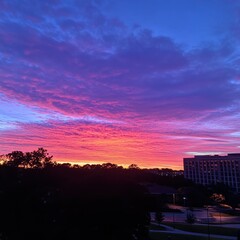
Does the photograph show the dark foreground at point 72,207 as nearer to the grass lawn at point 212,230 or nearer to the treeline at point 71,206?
the treeline at point 71,206

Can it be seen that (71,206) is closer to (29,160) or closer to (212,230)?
(29,160)

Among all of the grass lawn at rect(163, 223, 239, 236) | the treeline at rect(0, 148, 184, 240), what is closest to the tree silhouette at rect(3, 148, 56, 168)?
the treeline at rect(0, 148, 184, 240)

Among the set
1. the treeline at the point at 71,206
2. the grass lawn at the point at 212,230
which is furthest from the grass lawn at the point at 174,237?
the treeline at the point at 71,206

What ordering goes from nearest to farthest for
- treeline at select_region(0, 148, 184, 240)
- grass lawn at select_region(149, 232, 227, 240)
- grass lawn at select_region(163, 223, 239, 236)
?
treeline at select_region(0, 148, 184, 240) < grass lawn at select_region(149, 232, 227, 240) < grass lawn at select_region(163, 223, 239, 236)

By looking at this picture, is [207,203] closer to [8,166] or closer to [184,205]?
[184,205]

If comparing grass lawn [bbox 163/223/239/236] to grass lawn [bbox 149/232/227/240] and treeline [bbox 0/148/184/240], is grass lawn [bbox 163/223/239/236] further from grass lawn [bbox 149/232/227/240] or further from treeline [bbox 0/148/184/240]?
treeline [bbox 0/148/184/240]

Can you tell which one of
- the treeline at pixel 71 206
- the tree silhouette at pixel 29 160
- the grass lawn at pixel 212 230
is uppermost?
the tree silhouette at pixel 29 160

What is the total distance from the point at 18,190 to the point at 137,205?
30.3 feet

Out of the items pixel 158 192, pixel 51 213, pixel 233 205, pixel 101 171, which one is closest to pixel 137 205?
pixel 101 171

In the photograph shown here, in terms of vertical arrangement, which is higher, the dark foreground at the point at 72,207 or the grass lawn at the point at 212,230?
the dark foreground at the point at 72,207

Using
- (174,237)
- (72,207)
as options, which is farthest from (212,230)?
(72,207)

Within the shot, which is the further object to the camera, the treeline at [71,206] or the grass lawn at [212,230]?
the grass lawn at [212,230]

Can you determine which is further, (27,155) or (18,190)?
(27,155)

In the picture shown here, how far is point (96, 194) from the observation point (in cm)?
2439
